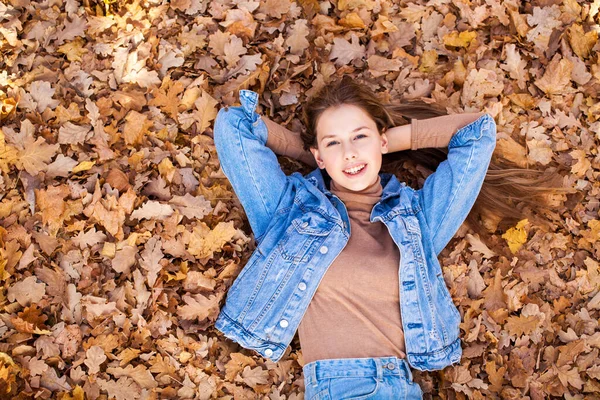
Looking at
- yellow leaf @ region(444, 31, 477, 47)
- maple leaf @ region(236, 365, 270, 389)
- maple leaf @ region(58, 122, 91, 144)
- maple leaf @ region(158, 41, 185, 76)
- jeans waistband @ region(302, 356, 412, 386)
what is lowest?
maple leaf @ region(236, 365, 270, 389)


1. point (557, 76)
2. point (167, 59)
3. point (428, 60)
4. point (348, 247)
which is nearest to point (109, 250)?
point (167, 59)

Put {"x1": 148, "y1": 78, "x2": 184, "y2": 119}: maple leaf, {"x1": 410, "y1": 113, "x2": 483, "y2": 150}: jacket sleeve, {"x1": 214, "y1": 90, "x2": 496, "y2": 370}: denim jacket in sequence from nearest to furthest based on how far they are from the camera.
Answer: {"x1": 214, "y1": 90, "x2": 496, "y2": 370}: denim jacket, {"x1": 410, "y1": 113, "x2": 483, "y2": 150}: jacket sleeve, {"x1": 148, "y1": 78, "x2": 184, "y2": 119}: maple leaf

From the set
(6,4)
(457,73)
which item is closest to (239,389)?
(457,73)

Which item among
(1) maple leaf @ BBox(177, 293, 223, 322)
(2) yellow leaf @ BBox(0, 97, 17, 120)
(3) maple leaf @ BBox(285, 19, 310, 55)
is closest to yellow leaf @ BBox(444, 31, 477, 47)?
(3) maple leaf @ BBox(285, 19, 310, 55)

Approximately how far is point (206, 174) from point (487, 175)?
1883 millimetres

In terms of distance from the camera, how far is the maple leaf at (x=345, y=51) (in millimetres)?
4211

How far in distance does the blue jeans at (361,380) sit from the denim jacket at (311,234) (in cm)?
20

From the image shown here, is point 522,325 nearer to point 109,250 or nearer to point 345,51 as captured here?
point 345,51

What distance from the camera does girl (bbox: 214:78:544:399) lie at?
3.32 metres

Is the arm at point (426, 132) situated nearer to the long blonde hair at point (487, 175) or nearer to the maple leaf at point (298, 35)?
the long blonde hair at point (487, 175)

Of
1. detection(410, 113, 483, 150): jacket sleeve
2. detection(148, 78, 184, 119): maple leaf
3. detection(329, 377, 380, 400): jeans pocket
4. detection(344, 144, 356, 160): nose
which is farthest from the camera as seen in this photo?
detection(148, 78, 184, 119): maple leaf

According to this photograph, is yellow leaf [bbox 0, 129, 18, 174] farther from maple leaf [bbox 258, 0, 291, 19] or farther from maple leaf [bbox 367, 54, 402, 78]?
maple leaf [bbox 367, 54, 402, 78]

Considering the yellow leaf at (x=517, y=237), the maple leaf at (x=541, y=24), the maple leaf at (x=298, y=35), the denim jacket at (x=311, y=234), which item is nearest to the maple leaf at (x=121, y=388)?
the denim jacket at (x=311, y=234)

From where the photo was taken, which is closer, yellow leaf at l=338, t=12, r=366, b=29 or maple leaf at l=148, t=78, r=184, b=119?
maple leaf at l=148, t=78, r=184, b=119
